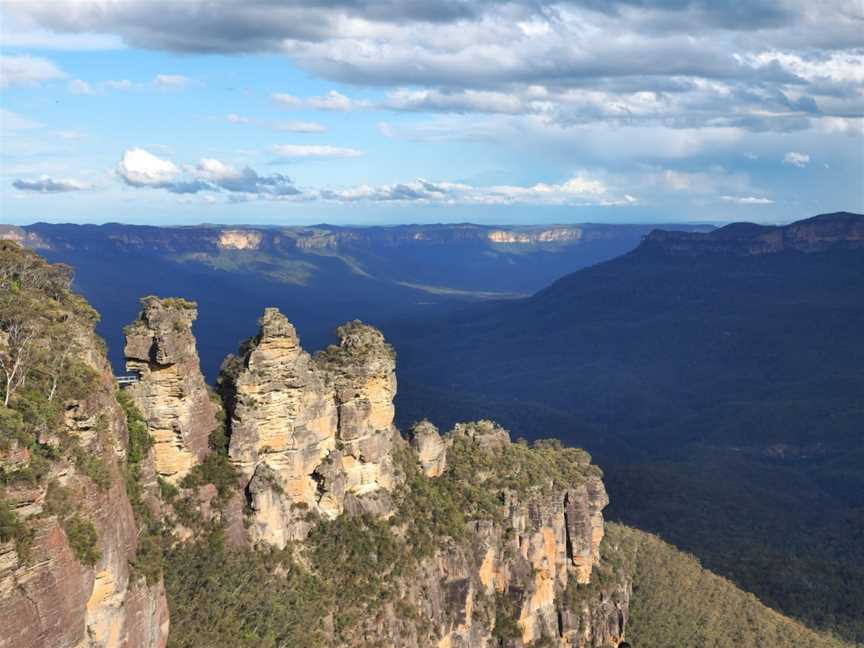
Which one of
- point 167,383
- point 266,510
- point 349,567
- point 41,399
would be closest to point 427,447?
point 349,567

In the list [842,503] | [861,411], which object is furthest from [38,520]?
[861,411]

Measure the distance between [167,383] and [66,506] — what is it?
44.4 ft

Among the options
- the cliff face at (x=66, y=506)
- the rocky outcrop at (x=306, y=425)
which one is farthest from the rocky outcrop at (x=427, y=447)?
the cliff face at (x=66, y=506)

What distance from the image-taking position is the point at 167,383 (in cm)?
3947

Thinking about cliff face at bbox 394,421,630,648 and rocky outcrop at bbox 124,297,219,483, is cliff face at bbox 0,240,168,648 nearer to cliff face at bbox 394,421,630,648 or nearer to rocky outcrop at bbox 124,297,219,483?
rocky outcrop at bbox 124,297,219,483

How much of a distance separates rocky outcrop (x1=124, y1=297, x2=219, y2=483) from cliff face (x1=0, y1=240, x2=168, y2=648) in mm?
3604

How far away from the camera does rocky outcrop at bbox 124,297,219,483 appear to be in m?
38.9

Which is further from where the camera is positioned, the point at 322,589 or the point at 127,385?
the point at 322,589

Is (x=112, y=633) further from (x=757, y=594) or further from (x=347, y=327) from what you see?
(x=757, y=594)

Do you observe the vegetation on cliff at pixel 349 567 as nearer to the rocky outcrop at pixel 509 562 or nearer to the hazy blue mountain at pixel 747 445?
the rocky outcrop at pixel 509 562

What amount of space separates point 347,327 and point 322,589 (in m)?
15.0

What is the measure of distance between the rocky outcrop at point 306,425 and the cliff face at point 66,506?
29.2 feet

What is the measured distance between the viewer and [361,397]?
49.0m

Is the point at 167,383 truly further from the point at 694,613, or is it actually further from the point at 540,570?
the point at 694,613
